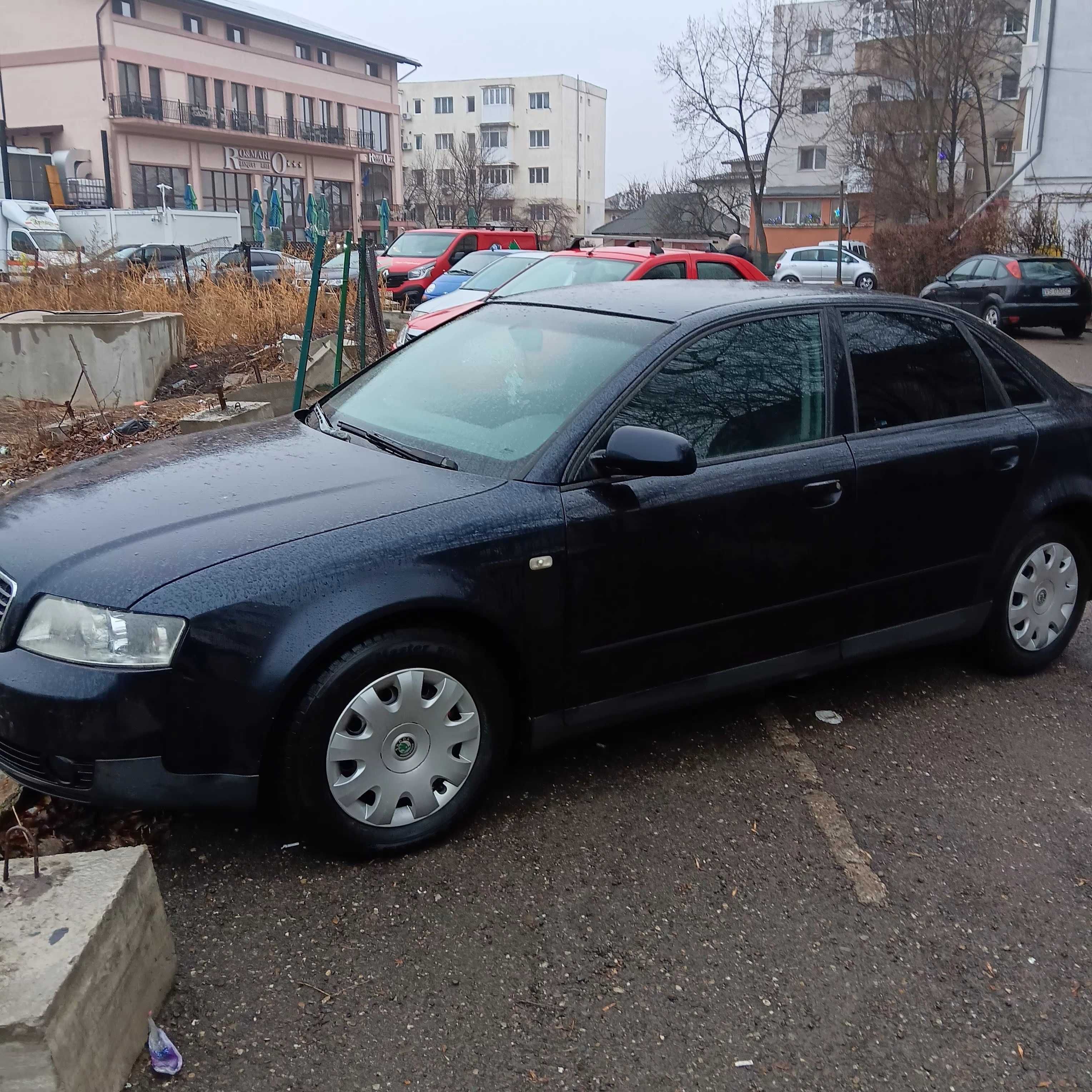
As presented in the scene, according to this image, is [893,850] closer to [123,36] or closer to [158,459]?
[158,459]

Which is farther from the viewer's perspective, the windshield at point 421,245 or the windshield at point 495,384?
the windshield at point 421,245

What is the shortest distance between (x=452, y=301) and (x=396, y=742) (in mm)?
9727

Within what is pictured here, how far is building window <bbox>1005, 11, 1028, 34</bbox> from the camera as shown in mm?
43156

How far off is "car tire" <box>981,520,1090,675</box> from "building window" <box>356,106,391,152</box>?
6994 centimetres

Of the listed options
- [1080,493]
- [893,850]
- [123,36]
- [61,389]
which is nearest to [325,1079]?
[893,850]

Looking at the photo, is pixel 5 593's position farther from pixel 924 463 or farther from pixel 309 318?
pixel 309 318

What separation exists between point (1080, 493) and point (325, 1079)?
381cm

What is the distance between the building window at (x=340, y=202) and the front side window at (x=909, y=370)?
216 ft

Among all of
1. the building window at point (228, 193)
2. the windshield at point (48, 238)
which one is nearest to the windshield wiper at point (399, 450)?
the windshield at point (48, 238)

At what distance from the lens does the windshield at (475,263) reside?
1695 centimetres

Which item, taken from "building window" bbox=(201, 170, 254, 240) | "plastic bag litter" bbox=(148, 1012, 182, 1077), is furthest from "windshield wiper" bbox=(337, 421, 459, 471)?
"building window" bbox=(201, 170, 254, 240)

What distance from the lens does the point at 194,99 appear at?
57.7m

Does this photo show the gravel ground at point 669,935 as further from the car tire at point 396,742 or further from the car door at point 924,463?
the car door at point 924,463

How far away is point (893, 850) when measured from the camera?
349 cm
